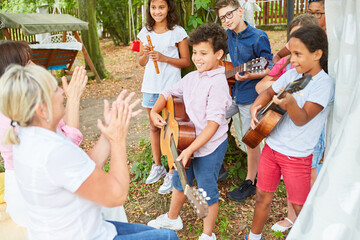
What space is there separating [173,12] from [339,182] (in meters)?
2.61

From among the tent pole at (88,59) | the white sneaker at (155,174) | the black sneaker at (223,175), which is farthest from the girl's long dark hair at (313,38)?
the tent pole at (88,59)

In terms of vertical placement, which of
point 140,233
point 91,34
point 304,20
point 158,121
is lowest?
point 140,233

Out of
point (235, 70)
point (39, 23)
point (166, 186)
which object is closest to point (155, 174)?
point (166, 186)

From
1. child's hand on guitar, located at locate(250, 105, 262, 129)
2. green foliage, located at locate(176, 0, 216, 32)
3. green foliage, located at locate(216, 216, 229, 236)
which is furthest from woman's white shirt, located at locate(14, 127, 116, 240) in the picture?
green foliage, located at locate(176, 0, 216, 32)

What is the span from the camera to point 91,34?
34.4 feet

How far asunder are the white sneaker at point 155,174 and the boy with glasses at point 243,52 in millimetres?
899

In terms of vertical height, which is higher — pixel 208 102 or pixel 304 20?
pixel 304 20

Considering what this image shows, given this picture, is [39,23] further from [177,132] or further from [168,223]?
[177,132]

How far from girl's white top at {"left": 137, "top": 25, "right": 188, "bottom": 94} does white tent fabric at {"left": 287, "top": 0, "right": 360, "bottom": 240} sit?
1977 millimetres

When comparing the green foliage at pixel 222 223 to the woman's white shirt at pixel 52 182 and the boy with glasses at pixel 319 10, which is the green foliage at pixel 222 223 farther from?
the boy with glasses at pixel 319 10

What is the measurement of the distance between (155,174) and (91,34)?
7428mm

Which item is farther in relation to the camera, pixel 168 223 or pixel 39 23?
pixel 39 23

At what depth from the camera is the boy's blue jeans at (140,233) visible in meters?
1.88

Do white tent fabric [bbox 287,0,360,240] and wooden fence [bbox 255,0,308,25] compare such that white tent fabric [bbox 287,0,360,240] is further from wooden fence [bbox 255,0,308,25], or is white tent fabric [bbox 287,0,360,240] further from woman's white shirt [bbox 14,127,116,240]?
wooden fence [bbox 255,0,308,25]
